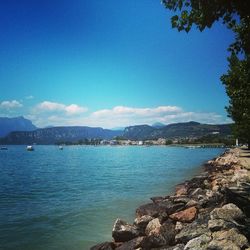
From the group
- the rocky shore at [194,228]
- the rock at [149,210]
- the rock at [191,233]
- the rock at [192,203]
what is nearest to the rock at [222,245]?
the rocky shore at [194,228]

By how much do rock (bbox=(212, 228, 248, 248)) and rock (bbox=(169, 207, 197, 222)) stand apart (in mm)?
4464

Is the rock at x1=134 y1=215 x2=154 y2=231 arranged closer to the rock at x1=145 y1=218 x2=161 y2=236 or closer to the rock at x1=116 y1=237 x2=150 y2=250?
the rock at x1=145 y1=218 x2=161 y2=236

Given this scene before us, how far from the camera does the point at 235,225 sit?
1182cm

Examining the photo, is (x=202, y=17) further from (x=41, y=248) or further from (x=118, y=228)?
(x=41, y=248)

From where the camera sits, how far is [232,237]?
1056 cm

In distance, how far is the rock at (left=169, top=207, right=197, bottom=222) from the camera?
15.7m

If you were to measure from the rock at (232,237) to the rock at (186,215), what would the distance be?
14.6 ft

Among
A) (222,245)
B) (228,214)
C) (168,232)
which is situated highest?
(228,214)

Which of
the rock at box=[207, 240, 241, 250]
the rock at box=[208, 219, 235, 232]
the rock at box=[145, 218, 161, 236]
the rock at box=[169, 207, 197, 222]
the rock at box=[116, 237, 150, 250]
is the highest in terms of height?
the rock at box=[208, 219, 235, 232]

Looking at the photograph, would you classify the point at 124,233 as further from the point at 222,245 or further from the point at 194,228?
the point at 222,245

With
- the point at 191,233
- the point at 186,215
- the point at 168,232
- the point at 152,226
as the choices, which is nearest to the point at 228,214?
the point at 191,233

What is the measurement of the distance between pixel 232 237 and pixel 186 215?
5.50m

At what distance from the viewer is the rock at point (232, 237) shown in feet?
33.7

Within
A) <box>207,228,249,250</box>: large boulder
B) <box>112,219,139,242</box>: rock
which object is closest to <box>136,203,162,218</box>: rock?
<box>112,219,139,242</box>: rock
